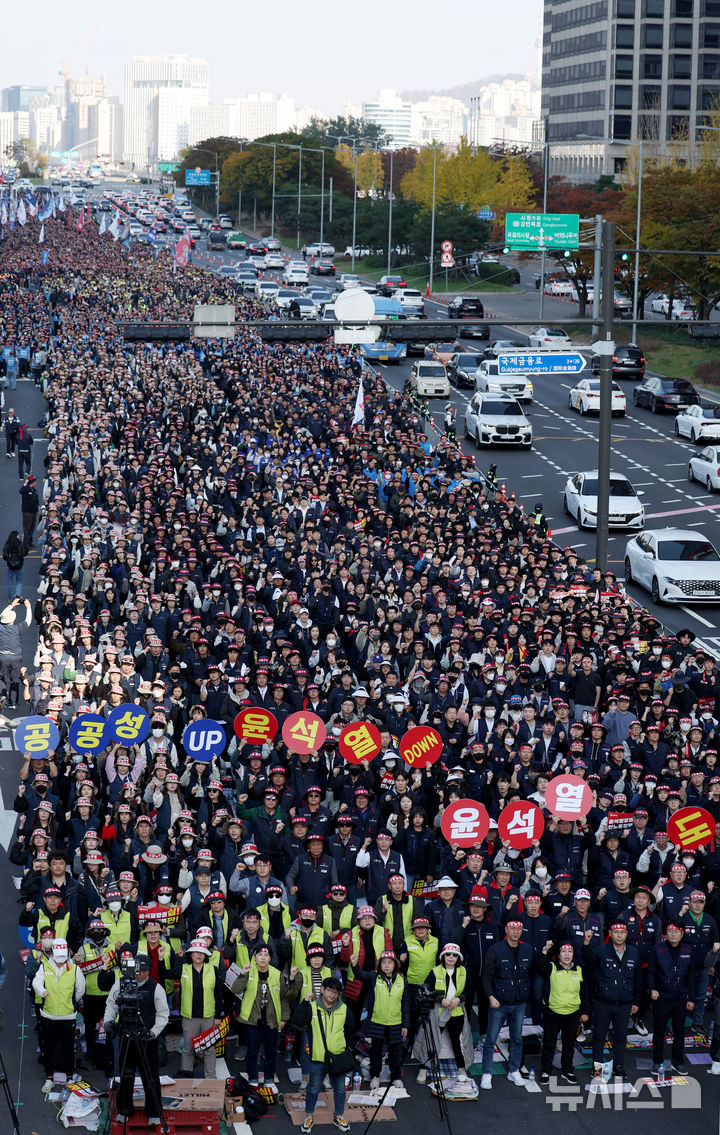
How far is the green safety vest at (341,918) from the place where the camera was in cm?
1348

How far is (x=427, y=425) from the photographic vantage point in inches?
1754

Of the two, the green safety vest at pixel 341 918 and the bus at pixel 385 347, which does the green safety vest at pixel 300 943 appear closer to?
the green safety vest at pixel 341 918

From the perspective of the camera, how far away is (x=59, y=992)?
12.6 meters

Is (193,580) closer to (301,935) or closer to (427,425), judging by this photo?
(301,935)

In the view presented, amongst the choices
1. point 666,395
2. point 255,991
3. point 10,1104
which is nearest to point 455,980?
point 255,991

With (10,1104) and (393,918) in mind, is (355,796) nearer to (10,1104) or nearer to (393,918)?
(393,918)

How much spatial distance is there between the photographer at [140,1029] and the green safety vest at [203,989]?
0.71 ft

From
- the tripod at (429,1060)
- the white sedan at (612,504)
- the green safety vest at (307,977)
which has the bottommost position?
the tripod at (429,1060)

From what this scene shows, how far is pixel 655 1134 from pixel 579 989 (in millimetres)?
1315

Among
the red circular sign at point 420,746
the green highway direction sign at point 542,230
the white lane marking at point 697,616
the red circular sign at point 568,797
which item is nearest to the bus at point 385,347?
the green highway direction sign at point 542,230

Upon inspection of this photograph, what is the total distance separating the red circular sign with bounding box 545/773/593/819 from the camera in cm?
1473

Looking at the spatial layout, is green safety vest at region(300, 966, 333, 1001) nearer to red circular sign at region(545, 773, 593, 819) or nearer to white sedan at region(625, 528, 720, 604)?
red circular sign at region(545, 773, 593, 819)

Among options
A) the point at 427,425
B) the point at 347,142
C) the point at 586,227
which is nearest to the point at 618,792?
the point at 427,425

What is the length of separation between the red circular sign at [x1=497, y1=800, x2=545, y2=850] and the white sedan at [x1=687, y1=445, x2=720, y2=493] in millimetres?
27518
